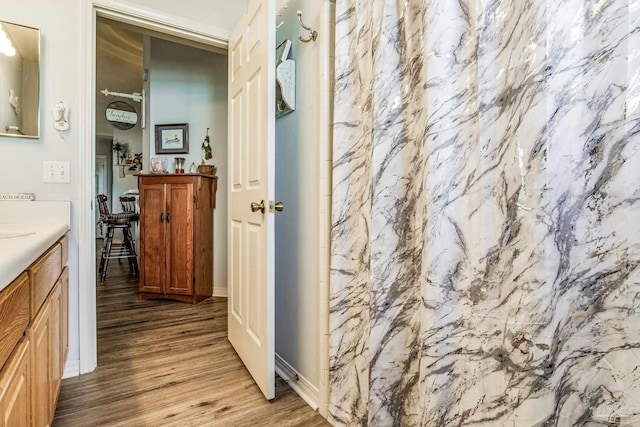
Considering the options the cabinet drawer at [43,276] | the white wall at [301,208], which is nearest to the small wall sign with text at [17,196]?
the cabinet drawer at [43,276]

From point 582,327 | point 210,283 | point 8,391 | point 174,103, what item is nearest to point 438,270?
point 582,327

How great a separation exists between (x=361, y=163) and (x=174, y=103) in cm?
291

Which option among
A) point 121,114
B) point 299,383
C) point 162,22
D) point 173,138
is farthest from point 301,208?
point 121,114

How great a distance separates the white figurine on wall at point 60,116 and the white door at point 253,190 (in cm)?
86

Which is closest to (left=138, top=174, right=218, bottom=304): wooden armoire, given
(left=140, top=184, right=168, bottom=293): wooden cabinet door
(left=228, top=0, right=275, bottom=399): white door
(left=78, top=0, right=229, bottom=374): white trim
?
(left=140, top=184, right=168, bottom=293): wooden cabinet door

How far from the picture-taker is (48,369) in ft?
3.67

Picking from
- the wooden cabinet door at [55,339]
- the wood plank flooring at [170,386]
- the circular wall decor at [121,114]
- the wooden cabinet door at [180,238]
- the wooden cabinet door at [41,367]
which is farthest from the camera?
the circular wall decor at [121,114]

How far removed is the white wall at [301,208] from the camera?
5.10 feet

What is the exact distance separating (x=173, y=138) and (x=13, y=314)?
3.05 metres

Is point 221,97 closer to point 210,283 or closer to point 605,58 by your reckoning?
point 210,283

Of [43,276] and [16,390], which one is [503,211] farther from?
[43,276]

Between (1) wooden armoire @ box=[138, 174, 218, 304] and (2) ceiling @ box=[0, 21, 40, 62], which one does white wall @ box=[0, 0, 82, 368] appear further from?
(1) wooden armoire @ box=[138, 174, 218, 304]

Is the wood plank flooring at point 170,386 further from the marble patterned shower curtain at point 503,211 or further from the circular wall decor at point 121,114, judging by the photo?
the circular wall decor at point 121,114

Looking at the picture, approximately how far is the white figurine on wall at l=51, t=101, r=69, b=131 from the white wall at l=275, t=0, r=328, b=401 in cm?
110
